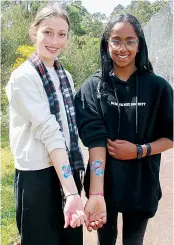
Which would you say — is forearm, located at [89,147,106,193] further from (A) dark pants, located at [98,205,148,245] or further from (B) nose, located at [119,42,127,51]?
(B) nose, located at [119,42,127,51]

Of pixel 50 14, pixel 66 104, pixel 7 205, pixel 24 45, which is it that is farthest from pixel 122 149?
pixel 24 45

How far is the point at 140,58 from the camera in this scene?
1902mm

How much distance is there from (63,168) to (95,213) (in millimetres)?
294

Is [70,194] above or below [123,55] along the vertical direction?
below

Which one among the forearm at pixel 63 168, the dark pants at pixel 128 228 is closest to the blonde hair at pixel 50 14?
the forearm at pixel 63 168

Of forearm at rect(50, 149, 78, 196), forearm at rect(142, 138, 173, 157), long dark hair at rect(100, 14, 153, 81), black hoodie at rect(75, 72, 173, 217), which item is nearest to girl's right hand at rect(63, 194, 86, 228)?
forearm at rect(50, 149, 78, 196)

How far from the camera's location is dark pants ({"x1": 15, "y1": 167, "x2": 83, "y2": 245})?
Result: 172cm

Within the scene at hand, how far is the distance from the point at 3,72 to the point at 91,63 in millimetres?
4940

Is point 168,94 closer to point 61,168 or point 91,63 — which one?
point 61,168

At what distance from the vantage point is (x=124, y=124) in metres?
1.83

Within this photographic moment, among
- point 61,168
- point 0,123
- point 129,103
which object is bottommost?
point 0,123

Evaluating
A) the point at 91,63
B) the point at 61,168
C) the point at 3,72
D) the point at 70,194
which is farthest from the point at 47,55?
the point at 91,63

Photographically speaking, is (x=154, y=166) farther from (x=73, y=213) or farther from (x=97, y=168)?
(x=73, y=213)

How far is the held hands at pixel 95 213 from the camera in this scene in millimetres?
1764
